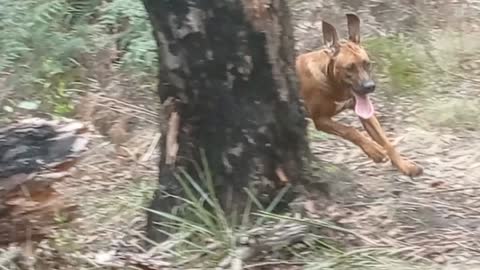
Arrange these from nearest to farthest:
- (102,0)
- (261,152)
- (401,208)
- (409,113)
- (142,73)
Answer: (261,152) < (401,208) < (409,113) < (142,73) < (102,0)

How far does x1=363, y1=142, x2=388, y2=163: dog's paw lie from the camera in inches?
178

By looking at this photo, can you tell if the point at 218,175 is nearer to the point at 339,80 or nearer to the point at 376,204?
the point at 376,204

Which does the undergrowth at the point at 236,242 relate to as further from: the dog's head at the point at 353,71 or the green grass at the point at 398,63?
the green grass at the point at 398,63

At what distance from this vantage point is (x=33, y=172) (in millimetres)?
3062

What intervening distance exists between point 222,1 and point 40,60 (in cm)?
325

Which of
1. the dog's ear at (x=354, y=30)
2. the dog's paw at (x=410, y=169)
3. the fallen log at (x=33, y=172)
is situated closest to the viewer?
the fallen log at (x=33, y=172)

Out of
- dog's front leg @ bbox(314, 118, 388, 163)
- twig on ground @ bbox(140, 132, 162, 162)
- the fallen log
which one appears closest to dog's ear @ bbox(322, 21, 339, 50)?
dog's front leg @ bbox(314, 118, 388, 163)

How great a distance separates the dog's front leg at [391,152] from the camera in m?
4.39

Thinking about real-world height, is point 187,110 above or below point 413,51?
above

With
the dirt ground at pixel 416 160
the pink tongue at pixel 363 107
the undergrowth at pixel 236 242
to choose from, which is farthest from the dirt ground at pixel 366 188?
the pink tongue at pixel 363 107

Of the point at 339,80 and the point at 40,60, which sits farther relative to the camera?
the point at 40,60

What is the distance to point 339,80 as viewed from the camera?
15.4ft

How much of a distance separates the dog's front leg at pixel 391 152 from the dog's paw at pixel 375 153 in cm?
3

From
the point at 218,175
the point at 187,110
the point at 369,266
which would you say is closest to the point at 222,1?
the point at 187,110
